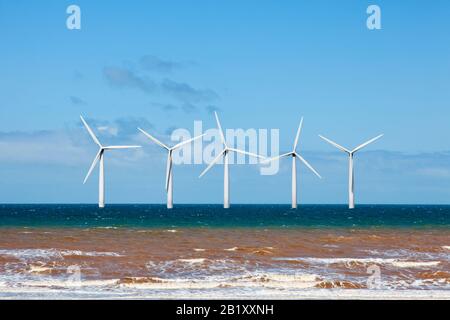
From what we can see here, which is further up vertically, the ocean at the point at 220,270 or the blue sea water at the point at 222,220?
the ocean at the point at 220,270

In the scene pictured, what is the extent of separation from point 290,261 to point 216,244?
37.3 ft

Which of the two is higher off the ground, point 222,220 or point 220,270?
point 220,270

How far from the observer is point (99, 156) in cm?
6594

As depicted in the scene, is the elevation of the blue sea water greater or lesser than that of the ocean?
lesser

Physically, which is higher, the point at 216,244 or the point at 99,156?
the point at 99,156

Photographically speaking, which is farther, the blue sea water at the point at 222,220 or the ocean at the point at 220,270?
the blue sea water at the point at 222,220

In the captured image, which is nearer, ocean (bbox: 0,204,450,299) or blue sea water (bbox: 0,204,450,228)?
ocean (bbox: 0,204,450,299)

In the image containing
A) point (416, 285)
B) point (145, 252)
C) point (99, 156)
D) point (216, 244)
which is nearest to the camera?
point (416, 285)

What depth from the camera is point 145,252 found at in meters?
31.4

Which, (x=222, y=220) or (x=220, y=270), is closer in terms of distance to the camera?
(x=220, y=270)

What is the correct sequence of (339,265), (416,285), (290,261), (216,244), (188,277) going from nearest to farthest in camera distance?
1. (416,285)
2. (188,277)
3. (339,265)
4. (290,261)
5. (216,244)
